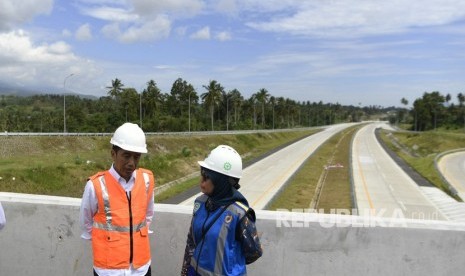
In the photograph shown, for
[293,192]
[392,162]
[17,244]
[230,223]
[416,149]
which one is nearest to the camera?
[230,223]

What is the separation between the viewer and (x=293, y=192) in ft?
135

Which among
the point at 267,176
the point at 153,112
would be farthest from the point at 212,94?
the point at 267,176

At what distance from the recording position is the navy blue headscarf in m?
3.41

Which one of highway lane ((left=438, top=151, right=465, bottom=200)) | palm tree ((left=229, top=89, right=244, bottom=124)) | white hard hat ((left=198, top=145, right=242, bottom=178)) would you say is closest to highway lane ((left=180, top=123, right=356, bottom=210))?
highway lane ((left=438, top=151, right=465, bottom=200))

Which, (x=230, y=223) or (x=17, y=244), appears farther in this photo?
(x=17, y=244)

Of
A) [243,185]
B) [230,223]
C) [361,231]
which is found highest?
[230,223]

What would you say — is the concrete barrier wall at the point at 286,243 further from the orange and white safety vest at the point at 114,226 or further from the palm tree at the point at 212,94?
the palm tree at the point at 212,94

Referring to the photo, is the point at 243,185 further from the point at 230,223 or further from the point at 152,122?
the point at 152,122

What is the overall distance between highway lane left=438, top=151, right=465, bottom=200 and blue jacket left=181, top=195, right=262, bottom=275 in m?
40.1

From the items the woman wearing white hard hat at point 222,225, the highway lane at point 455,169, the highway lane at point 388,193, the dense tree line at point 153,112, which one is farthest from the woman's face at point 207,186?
the dense tree line at point 153,112

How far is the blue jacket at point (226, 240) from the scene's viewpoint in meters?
3.31

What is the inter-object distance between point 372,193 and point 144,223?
40221 mm

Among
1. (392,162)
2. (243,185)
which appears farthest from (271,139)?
(243,185)

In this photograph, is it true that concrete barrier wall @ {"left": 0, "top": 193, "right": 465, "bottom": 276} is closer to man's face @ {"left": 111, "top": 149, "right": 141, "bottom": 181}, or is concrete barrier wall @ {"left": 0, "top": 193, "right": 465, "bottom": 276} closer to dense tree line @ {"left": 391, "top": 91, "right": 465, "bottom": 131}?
man's face @ {"left": 111, "top": 149, "right": 141, "bottom": 181}
